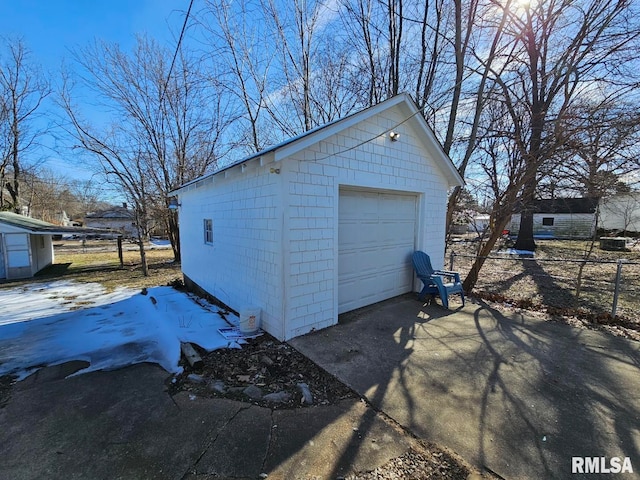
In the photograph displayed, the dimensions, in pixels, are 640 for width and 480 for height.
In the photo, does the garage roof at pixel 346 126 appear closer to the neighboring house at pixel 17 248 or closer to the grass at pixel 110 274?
the grass at pixel 110 274

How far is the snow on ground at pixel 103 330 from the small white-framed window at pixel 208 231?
1514 mm

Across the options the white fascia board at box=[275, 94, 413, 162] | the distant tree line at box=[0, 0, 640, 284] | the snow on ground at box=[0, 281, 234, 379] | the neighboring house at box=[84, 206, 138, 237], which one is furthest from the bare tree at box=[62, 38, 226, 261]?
the neighboring house at box=[84, 206, 138, 237]

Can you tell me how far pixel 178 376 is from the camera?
313cm

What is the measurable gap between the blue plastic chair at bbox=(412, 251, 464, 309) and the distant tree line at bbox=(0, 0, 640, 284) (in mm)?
1635

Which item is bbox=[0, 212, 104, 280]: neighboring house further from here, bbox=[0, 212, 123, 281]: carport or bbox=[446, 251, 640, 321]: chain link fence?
bbox=[446, 251, 640, 321]: chain link fence

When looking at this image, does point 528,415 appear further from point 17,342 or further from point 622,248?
point 622,248

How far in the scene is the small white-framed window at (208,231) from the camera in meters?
6.62

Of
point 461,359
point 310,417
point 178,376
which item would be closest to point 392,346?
point 461,359

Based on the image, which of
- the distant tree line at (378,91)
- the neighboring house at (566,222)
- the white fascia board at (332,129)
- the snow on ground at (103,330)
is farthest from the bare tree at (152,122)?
the neighboring house at (566,222)

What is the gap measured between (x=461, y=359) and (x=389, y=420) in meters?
1.57

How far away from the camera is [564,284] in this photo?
8.15m

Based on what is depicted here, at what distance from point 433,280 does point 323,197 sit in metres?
2.96

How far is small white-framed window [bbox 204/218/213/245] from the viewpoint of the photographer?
6.62m

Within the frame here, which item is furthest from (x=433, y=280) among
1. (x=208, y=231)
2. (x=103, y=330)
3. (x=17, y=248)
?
(x=17, y=248)
